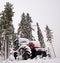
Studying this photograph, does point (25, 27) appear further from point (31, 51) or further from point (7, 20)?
point (31, 51)

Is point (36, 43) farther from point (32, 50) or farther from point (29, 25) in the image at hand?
point (29, 25)

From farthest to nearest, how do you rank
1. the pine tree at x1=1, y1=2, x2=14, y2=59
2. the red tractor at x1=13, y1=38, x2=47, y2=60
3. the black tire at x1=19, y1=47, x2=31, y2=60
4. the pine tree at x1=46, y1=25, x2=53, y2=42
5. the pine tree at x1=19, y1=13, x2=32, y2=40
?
the pine tree at x1=46, y1=25, x2=53, y2=42
the pine tree at x1=19, y1=13, x2=32, y2=40
the pine tree at x1=1, y1=2, x2=14, y2=59
the black tire at x1=19, y1=47, x2=31, y2=60
the red tractor at x1=13, y1=38, x2=47, y2=60

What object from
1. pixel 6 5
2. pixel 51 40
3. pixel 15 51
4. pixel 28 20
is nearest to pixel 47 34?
pixel 51 40

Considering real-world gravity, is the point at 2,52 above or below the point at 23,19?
below

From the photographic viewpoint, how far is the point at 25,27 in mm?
53094

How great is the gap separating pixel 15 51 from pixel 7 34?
48.5 ft

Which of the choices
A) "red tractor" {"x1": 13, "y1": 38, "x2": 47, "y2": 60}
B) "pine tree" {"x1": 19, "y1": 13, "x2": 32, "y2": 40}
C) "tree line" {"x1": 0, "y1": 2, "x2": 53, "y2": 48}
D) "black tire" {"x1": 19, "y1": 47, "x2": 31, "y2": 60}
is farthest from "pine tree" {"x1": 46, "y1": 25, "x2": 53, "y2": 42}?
"black tire" {"x1": 19, "y1": 47, "x2": 31, "y2": 60}

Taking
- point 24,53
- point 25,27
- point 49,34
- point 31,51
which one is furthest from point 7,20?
point 49,34

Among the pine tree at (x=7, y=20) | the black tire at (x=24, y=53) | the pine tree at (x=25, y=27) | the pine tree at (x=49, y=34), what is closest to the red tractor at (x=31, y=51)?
the black tire at (x=24, y=53)

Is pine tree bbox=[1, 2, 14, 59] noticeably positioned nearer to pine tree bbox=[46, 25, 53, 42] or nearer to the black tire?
the black tire

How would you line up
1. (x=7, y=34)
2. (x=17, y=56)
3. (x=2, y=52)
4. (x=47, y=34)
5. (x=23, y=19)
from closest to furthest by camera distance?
1. (x=17, y=56)
2. (x=7, y=34)
3. (x=2, y=52)
4. (x=23, y=19)
5. (x=47, y=34)

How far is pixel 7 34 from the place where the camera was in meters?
37.5

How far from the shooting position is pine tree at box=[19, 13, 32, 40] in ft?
168

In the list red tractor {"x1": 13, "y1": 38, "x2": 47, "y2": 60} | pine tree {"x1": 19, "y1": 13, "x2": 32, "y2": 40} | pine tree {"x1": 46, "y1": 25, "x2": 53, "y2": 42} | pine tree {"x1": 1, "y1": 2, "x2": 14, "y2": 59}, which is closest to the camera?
red tractor {"x1": 13, "y1": 38, "x2": 47, "y2": 60}
